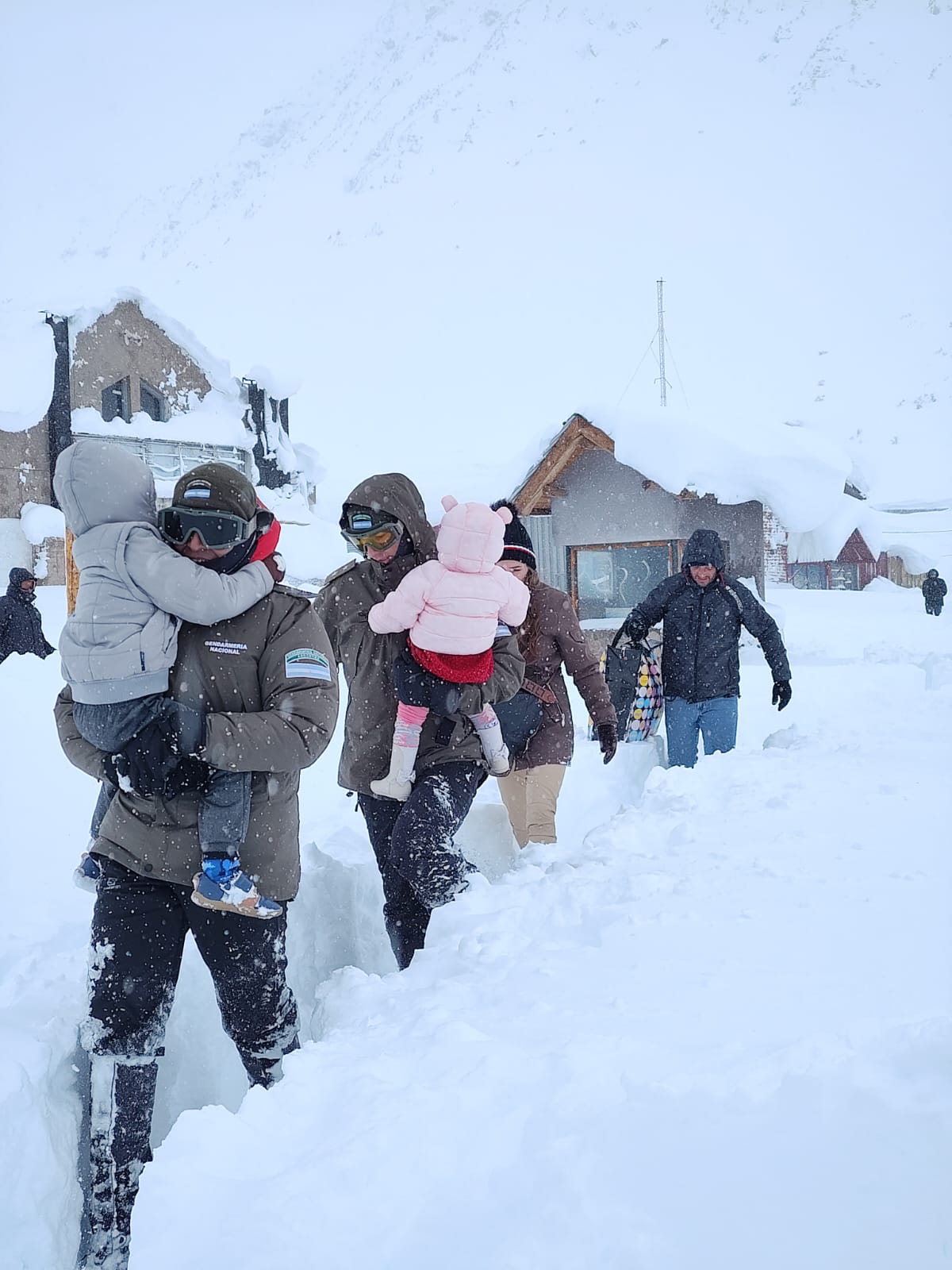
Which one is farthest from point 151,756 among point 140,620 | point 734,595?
point 734,595

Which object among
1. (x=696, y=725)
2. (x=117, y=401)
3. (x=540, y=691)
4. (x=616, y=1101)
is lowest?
(x=696, y=725)

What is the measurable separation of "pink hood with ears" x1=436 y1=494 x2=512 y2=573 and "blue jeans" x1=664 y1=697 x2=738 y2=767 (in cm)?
330

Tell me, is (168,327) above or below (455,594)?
above

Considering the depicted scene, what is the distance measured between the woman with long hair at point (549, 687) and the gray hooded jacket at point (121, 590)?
220 cm

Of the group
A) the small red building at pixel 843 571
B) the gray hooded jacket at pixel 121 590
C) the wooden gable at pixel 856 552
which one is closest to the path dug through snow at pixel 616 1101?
the gray hooded jacket at pixel 121 590

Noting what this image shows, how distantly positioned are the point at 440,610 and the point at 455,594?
0.08 m

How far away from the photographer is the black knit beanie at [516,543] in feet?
14.3

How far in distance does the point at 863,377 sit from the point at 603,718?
174 ft

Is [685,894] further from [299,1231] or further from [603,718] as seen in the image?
[299,1231]

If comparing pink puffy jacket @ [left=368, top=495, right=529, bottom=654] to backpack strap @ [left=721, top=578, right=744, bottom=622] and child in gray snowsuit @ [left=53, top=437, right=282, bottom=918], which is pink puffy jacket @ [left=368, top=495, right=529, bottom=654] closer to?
child in gray snowsuit @ [left=53, top=437, right=282, bottom=918]

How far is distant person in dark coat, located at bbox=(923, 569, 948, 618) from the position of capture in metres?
24.0

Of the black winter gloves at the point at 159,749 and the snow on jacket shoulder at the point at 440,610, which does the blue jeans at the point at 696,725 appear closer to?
the snow on jacket shoulder at the point at 440,610

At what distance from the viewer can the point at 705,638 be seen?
607 centimetres

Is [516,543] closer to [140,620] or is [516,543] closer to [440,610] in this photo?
[440,610]
